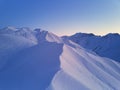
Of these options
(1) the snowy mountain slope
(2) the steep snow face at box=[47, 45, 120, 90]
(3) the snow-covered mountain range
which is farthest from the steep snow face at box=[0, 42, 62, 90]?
(1) the snowy mountain slope

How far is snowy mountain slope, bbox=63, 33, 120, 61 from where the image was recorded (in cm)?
8124

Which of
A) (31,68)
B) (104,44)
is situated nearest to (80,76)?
(31,68)

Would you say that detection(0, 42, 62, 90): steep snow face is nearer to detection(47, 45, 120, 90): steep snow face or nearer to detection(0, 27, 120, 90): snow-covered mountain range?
detection(0, 27, 120, 90): snow-covered mountain range

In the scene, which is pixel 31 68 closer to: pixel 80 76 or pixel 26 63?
pixel 26 63

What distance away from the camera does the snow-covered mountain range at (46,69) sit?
Answer: 13609 millimetres

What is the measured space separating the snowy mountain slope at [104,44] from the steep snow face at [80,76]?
56520 mm

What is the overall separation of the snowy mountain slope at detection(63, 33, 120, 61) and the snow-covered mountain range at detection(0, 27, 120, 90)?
188ft

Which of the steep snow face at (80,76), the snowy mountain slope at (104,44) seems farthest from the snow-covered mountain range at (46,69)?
the snowy mountain slope at (104,44)

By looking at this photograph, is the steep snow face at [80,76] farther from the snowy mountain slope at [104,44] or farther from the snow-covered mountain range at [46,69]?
the snowy mountain slope at [104,44]

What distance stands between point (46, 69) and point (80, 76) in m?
2.27

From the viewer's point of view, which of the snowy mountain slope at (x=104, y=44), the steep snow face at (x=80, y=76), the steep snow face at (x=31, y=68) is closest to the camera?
the steep snow face at (x=31, y=68)

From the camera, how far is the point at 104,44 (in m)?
91.1

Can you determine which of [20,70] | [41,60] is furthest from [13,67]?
[41,60]

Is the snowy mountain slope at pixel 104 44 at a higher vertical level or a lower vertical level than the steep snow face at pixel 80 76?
lower
